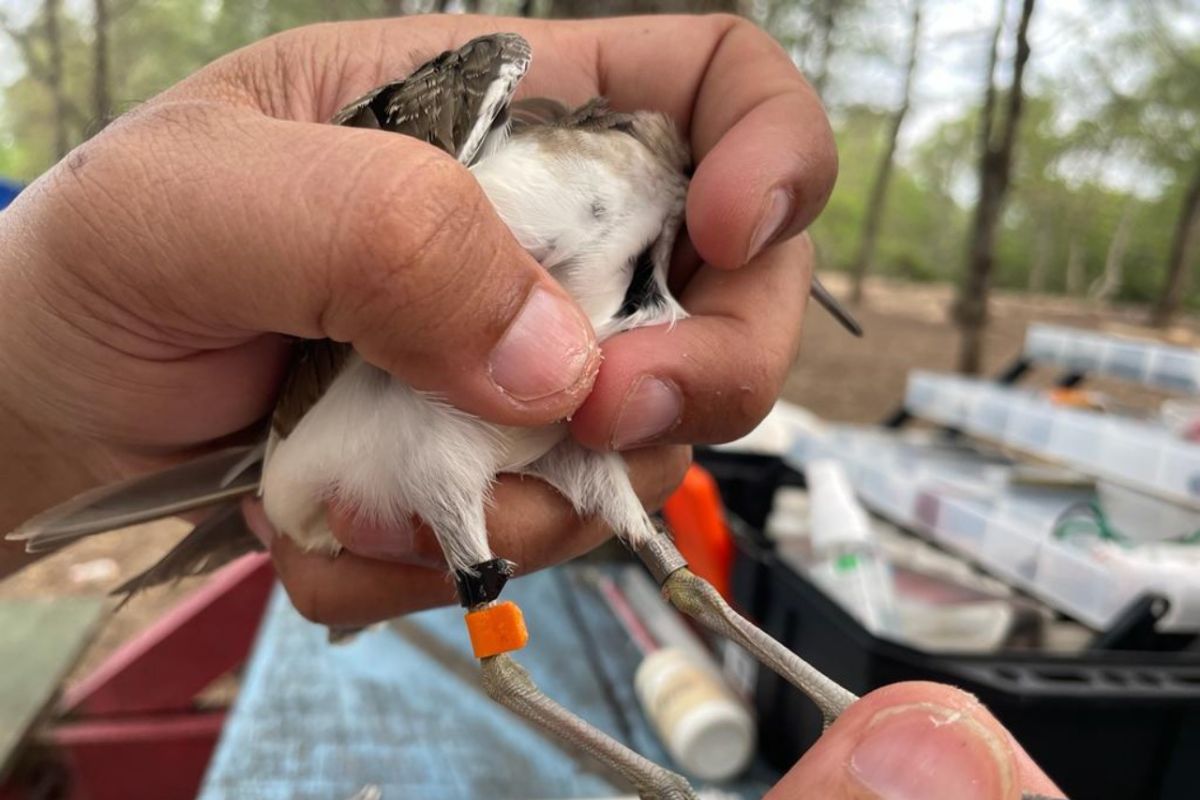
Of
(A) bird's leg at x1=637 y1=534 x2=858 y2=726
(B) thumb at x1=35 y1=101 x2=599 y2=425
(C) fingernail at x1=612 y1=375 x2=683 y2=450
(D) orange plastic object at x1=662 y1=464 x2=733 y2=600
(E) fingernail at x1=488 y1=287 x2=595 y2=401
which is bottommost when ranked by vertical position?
(D) orange plastic object at x1=662 y1=464 x2=733 y2=600

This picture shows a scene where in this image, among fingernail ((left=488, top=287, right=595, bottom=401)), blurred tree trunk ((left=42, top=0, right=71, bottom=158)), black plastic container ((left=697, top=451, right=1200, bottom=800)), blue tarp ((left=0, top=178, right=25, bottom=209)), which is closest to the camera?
fingernail ((left=488, top=287, right=595, bottom=401))

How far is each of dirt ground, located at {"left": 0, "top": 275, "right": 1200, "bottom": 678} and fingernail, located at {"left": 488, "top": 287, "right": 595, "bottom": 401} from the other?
124 cm

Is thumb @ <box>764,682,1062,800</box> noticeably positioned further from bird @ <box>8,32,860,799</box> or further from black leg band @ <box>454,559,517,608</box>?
black leg band @ <box>454,559,517,608</box>

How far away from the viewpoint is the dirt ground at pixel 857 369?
535 centimetres

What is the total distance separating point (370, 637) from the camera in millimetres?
2641

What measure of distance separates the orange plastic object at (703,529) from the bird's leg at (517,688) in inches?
44.6

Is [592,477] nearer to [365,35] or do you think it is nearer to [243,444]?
[243,444]

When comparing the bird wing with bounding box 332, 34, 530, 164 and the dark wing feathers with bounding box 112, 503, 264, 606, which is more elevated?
the bird wing with bounding box 332, 34, 530, 164

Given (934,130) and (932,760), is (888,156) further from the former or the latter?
(934,130)

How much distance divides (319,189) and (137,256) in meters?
0.27

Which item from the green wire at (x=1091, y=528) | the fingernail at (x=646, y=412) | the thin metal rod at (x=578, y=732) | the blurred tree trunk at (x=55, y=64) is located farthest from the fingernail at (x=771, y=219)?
the blurred tree trunk at (x=55, y=64)

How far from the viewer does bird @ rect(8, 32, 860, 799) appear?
1.40m

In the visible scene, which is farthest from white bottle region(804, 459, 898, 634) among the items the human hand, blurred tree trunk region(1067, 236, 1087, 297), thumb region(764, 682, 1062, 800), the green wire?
blurred tree trunk region(1067, 236, 1087, 297)

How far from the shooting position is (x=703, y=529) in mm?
2590
